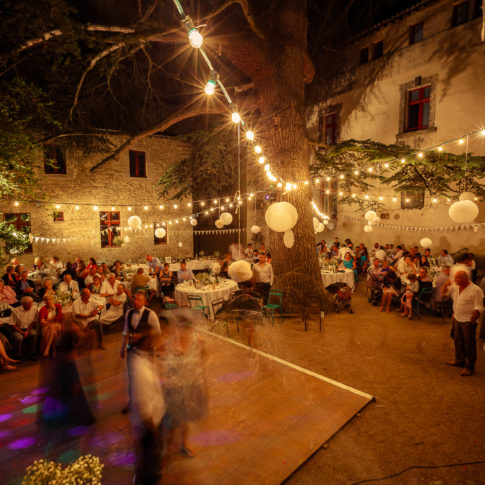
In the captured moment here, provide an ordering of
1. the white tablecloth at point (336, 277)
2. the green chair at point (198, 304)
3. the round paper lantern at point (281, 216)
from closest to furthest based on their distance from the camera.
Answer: the round paper lantern at point (281, 216) < the green chair at point (198, 304) < the white tablecloth at point (336, 277)

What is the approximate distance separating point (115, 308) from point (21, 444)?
3508 mm

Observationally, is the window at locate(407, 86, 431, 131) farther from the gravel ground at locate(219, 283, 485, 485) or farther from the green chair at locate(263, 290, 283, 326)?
the green chair at locate(263, 290, 283, 326)

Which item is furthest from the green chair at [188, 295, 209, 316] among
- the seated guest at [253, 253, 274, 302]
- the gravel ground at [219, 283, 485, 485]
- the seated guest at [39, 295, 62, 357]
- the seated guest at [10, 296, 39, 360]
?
the seated guest at [10, 296, 39, 360]

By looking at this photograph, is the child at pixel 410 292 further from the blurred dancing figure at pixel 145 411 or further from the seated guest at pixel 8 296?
the seated guest at pixel 8 296

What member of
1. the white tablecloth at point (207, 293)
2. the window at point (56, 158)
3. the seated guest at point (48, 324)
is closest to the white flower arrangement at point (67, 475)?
the seated guest at point (48, 324)

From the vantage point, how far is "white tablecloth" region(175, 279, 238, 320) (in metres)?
7.15

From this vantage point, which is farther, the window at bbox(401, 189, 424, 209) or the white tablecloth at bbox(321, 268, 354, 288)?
the window at bbox(401, 189, 424, 209)

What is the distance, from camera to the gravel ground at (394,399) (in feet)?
9.79

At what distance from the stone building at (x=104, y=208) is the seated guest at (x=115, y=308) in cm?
583

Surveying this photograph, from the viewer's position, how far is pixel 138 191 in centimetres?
1401

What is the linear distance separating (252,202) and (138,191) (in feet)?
18.8

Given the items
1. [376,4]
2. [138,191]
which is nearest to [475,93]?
[376,4]

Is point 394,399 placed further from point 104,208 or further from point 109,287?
point 104,208

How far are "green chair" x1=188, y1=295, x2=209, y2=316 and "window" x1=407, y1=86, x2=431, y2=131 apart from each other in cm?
1062
